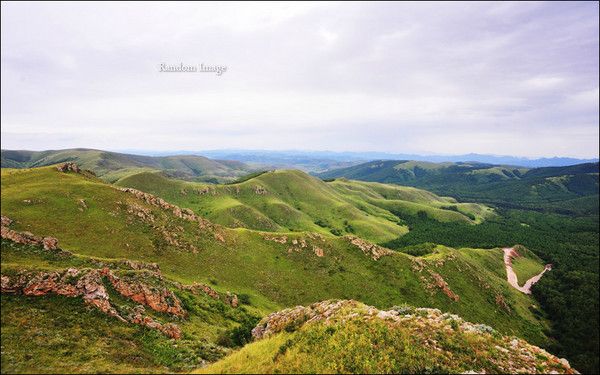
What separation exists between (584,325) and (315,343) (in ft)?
488

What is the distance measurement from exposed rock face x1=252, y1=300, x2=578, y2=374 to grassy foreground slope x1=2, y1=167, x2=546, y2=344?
30272 mm

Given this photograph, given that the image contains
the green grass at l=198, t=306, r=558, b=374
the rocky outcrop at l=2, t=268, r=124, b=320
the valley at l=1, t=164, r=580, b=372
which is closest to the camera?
the green grass at l=198, t=306, r=558, b=374

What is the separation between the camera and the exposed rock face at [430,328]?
775 inches

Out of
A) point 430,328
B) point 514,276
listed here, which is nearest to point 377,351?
point 430,328

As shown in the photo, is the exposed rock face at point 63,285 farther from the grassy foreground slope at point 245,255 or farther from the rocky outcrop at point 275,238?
the rocky outcrop at point 275,238

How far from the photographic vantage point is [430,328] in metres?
23.2

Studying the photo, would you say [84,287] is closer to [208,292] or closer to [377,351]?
[208,292]

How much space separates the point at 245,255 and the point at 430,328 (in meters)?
59.1

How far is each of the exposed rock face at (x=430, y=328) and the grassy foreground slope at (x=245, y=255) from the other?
99.3 feet

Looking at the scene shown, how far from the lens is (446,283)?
94000mm

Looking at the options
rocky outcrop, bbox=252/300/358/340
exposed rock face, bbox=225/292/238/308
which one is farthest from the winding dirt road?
rocky outcrop, bbox=252/300/358/340

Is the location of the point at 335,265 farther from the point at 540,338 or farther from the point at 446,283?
the point at 540,338

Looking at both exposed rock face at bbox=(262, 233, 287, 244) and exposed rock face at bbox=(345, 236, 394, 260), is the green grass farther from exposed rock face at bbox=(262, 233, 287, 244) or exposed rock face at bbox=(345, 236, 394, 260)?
exposed rock face at bbox=(345, 236, 394, 260)

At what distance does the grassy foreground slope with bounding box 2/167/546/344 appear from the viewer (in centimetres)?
5459
